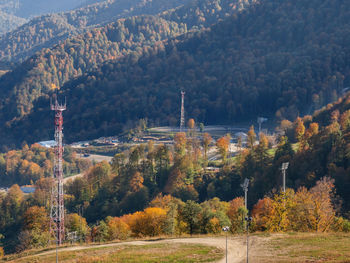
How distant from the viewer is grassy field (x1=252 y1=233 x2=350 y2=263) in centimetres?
3266

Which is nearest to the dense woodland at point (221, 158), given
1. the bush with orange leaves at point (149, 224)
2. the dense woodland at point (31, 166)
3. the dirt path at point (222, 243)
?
the bush with orange leaves at point (149, 224)

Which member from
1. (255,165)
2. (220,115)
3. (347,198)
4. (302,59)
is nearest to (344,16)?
(302,59)

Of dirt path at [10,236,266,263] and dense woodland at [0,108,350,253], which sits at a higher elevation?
dense woodland at [0,108,350,253]

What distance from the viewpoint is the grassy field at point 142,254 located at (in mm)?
33750

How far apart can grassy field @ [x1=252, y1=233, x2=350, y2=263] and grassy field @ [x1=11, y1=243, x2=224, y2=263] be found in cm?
319

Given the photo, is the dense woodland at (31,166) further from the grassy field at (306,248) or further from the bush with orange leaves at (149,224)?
the grassy field at (306,248)

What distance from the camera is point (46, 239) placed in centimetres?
5200

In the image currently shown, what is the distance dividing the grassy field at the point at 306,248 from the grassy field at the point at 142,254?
10.5ft

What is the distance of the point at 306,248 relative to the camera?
3484 centimetres

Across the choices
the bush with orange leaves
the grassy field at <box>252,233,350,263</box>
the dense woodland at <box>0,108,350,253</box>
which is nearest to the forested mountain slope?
the dense woodland at <box>0,108,350,253</box>

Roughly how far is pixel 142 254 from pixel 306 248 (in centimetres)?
1051

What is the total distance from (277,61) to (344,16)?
2890cm

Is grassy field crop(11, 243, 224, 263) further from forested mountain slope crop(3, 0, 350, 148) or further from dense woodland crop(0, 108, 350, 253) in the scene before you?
forested mountain slope crop(3, 0, 350, 148)

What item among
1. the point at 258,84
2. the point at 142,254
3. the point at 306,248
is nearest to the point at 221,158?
the point at 306,248
